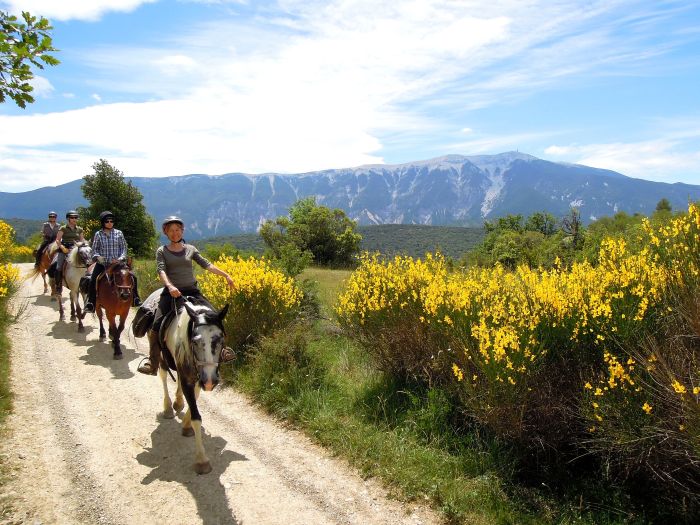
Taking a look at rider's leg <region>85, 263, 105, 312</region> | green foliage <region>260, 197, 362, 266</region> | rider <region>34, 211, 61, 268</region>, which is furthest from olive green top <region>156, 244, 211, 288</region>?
green foliage <region>260, 197, 362, 266</region>

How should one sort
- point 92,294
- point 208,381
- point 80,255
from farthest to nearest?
point 80,255, point 92,294, point 208,381

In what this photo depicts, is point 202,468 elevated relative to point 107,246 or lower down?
lower down

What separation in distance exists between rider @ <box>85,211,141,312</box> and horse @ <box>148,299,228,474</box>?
4.80 meters

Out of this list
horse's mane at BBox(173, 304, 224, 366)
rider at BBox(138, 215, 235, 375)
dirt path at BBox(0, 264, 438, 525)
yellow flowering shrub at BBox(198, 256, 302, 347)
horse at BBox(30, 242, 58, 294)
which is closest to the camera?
dirt path at BBox(0, 264, 438, 525)

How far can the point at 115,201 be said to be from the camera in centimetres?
2998

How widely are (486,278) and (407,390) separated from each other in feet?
7.24

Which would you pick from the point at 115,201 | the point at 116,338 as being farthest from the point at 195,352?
the point at 115,201

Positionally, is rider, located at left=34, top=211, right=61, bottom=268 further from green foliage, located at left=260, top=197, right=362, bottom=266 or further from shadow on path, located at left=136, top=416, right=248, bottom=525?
green foliage, located at left=260, top=197, right=362, bottom=266

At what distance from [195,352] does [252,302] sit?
4371 millimetres

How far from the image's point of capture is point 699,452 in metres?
3.77

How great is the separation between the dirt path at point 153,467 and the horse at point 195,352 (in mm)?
427

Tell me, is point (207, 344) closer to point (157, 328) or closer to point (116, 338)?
point (157, 328)

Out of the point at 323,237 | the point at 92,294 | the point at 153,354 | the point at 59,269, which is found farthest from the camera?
the point at 323,237

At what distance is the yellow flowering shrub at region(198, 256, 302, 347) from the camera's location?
9.20 metres
